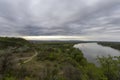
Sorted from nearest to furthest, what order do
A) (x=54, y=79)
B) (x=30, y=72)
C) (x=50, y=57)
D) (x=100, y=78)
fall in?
(x=54, y=79) → (x=30, y=72) → (x=100, y=78) → (x=50, y=57)

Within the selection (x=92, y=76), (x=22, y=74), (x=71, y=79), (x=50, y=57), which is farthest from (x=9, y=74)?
(x=50, y=57)

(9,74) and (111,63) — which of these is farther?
(111,63)

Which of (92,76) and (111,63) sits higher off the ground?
(111,63)

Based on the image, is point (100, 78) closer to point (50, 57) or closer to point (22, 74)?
point (22, 74)

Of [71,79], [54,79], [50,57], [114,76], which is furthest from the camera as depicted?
[50,57]

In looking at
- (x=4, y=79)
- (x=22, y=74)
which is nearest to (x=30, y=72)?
(x=22, y=74)

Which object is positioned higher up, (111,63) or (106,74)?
(111,63)

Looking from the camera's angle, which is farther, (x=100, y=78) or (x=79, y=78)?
(x=100, y=78)

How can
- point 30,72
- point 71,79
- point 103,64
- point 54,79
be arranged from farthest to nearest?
point 103,64, point 30,72, point 71,79, point 54,79

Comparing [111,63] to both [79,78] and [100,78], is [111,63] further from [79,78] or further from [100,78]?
[79,78]
